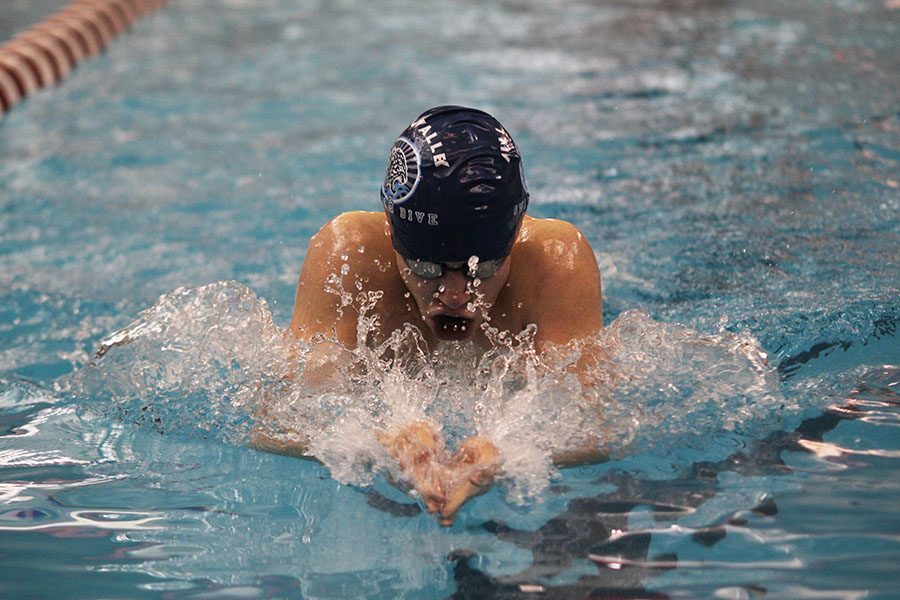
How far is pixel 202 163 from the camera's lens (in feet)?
18.5

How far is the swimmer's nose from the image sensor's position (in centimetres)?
246

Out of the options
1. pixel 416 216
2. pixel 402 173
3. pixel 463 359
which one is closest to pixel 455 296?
pixel 416 216

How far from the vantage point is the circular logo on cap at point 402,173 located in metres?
2.44

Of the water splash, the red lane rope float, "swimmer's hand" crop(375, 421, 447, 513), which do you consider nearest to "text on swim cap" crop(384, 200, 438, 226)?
the water splash

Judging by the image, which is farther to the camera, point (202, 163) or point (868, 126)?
point (202, 163)

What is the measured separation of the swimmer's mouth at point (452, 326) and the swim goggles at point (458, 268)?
0.34 feet

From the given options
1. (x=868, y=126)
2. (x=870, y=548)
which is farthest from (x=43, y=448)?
(x=868, y=126)

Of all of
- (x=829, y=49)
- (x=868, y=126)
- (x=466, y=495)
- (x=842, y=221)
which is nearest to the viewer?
(x=466, y=495)

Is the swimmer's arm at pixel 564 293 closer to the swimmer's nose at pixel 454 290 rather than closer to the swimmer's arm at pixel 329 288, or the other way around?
the swimmer's nose at pixel 454 290

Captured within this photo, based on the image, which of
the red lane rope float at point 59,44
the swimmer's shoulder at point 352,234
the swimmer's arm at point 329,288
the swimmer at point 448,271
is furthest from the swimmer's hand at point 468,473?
the red lane rope float at point 59,44

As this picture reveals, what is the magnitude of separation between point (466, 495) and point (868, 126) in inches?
154

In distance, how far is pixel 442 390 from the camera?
8.85ft

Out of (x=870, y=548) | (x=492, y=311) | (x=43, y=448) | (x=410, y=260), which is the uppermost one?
(x=410, y=260)

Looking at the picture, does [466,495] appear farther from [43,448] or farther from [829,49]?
[829,49]
